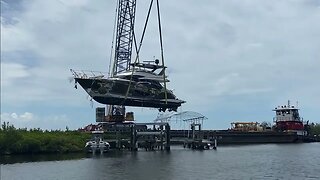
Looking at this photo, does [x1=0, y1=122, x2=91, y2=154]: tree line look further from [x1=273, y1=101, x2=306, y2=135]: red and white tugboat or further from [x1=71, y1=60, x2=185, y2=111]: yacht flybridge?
[x1=273, y1=101, x2=306, y2=135]: red and white tugboat

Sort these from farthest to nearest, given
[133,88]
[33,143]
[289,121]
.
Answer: [289,121]
[133,88]
[33,143]

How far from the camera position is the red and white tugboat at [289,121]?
587 ft

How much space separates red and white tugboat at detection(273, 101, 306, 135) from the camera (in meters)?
179

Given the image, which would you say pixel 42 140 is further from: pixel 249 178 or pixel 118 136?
pixel 249 178

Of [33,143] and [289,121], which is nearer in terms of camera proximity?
[33,143]

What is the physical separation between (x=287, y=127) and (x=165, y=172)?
128151mm

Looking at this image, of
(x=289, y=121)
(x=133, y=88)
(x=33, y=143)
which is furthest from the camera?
(x=289, y=121)

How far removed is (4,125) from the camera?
106 m

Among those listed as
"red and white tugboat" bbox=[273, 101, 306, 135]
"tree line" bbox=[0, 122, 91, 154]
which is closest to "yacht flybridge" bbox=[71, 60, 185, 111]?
"tree line" bbox=[0, 122, 91, 154]

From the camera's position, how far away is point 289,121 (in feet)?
589

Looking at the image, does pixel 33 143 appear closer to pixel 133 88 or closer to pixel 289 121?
pixel 133 88

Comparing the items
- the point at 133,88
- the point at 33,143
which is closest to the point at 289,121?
the point at 133,88

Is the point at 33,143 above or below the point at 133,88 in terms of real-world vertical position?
below

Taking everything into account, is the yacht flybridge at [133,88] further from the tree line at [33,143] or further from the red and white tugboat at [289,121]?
the red and white tugboat at [289,121]
